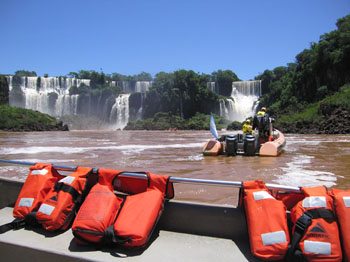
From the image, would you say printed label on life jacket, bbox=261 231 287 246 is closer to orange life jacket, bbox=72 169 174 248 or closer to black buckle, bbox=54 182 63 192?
orange life jacket, bbox=72 169 174 248

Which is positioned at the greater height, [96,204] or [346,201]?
[346,201]

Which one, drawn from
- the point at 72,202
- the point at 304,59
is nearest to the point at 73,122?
the point at 304,59

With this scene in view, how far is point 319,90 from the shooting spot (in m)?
41.5

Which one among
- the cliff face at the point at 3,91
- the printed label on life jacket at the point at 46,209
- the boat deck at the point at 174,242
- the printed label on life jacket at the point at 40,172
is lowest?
the boat deck at the point at 174,242

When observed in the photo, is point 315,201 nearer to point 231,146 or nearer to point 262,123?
point 231,146

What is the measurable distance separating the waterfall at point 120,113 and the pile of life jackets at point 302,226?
60947 millimetres

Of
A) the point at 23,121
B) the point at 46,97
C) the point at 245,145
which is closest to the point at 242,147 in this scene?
the point at 245,145

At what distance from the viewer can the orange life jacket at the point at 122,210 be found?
2.40 m

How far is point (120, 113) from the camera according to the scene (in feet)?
207

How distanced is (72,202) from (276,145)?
839 centimetres

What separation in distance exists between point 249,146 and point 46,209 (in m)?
7.98

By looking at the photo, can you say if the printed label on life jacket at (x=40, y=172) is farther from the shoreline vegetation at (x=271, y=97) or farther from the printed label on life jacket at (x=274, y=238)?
the shoreline vegetation at (x=271, y=97)

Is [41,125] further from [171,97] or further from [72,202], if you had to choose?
[72,202]

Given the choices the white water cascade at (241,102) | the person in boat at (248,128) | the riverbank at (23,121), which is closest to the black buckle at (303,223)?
the person in boat at (248,128)
